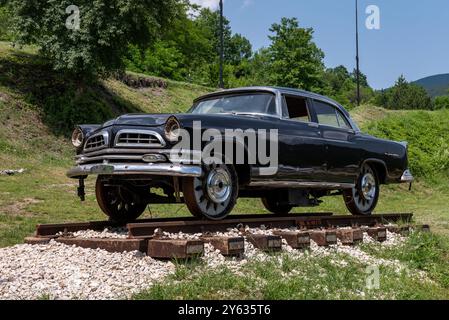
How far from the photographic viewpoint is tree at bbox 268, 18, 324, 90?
5066cm

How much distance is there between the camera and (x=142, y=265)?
589cm

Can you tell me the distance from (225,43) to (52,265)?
9231cm

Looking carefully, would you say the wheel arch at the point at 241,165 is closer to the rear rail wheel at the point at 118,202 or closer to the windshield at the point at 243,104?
the windshield at the point at 243,104

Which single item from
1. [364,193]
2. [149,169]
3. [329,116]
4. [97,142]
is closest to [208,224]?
[149,169]

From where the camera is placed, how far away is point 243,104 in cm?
868

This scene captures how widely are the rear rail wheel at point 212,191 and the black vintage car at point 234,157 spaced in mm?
12

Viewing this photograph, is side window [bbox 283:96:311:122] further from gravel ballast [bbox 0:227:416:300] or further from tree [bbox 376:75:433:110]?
tree [bbox 376:75:433:110]

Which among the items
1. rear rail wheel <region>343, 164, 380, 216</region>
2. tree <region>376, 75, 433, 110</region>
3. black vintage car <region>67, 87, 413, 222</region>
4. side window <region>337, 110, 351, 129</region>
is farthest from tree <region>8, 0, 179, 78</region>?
tree <region>376, 75, 433, 110</region>

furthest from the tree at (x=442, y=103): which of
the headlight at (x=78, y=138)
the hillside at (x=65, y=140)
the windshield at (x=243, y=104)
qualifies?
the headlight at (x=78, y=138)

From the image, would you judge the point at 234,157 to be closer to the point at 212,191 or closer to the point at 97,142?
the point at 212,191

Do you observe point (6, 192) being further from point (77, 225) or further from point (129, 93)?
point (129, 93)

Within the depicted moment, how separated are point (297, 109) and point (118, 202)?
308cm

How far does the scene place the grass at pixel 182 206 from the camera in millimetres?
5598

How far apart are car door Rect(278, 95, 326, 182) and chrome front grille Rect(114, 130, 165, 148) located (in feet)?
6.29
